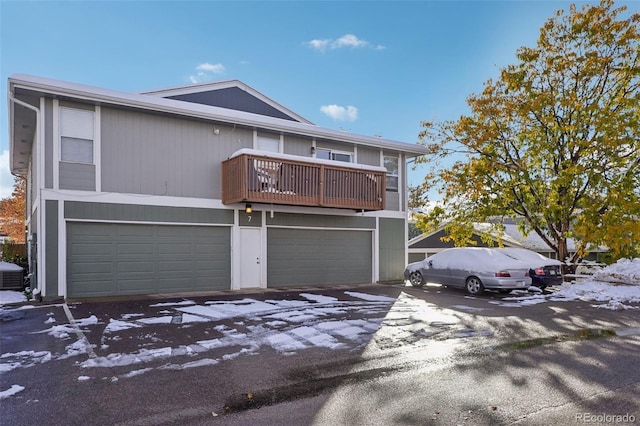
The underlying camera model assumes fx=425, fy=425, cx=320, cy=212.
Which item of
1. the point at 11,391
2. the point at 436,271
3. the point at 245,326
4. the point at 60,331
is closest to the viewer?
the point at 11,391

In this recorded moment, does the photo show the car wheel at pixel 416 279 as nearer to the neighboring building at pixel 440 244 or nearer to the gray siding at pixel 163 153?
the gray siding at pixel 163 153

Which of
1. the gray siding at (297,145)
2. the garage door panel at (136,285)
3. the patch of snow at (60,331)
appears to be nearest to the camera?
the patch of snow at (60,331)

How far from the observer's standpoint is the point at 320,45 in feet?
49.6

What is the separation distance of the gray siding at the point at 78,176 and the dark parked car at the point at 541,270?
37.1ft

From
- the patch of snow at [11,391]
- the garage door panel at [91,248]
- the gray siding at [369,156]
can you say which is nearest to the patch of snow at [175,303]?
the garage door panel at [91,248]

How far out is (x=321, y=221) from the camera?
531 inches

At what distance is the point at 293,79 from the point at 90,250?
9.59 meters

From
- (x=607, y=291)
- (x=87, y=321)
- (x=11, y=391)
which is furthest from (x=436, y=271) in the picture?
(x=11, y=391)

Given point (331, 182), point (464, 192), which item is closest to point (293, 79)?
point (331, 182)

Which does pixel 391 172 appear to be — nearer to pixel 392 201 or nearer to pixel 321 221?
pixel 392 201

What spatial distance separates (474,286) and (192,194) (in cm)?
809

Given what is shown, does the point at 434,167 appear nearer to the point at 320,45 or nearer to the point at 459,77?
the point at 459,77

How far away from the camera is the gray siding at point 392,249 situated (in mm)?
14664

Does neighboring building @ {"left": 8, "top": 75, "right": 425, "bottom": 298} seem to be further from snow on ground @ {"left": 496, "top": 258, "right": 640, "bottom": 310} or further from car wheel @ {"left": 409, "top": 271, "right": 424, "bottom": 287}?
snow on ground @ {"left": 496, "top": 258, "right": 640, "bottom": 310}
